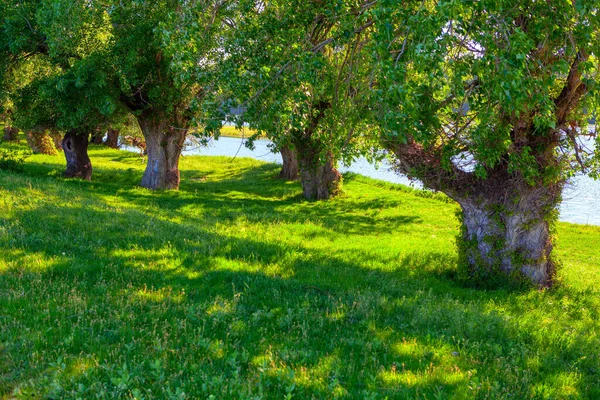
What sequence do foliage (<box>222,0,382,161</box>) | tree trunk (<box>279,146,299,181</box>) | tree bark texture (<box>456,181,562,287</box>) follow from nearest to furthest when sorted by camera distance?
foliage (<box>222,0,382,161</box>)
tree bark texture (<box>456,181,562,287</box>)
tree trunk (<box>279,146,299,181</box>)

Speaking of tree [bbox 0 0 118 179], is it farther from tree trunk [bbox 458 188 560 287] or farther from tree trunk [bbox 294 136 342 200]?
tree trunk [bbox 458 188 560 287]

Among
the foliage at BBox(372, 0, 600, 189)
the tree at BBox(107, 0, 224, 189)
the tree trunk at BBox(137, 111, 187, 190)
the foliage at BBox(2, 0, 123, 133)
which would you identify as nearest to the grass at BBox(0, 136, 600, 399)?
the foliage at BBox(372, 0, 600, 189)

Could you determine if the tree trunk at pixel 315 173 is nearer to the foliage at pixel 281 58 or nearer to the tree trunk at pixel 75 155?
the tree trunk at pixel 75 155

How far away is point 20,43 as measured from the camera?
20.5 m

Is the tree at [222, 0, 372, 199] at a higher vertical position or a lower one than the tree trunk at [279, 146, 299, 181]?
higher

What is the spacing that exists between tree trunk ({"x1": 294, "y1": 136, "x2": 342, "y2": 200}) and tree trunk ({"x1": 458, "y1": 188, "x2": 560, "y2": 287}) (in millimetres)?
13136

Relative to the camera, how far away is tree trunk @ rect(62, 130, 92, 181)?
25422 mm

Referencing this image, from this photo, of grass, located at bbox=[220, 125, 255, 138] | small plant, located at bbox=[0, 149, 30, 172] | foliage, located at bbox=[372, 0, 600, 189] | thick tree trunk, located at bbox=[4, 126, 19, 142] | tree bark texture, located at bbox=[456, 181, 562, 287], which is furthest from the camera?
thick tree trunk, located at bbox=[4, 126, 19, 142]

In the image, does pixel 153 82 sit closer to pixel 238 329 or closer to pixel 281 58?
pixel 281 58

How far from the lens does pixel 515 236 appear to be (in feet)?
38.1

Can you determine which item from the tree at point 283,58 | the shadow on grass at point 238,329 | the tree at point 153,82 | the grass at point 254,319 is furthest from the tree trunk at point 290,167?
the shadow on grass at point 238,329

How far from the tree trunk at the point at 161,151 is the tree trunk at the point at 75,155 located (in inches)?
137

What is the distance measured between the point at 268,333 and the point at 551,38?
6.77 metres

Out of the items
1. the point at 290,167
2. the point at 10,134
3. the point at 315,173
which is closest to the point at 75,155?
the point at 315,173
